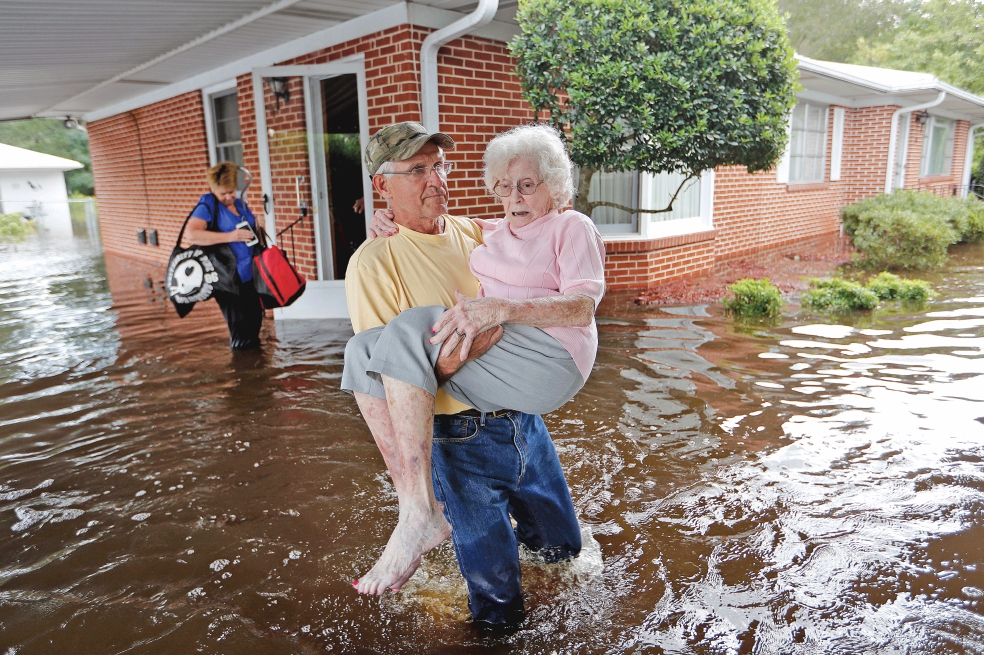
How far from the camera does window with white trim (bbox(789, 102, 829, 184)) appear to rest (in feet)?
41.2

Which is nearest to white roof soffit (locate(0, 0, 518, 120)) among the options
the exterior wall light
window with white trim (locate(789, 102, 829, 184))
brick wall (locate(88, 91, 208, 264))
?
the exterior wall light

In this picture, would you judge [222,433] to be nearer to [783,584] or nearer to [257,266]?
[257,266]

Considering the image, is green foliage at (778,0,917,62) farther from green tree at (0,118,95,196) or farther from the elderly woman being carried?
the elderly woman being carried

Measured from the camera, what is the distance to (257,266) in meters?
5.44

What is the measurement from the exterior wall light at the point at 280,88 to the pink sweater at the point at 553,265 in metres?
5.18

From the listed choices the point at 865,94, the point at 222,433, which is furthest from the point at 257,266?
the point at 865,94

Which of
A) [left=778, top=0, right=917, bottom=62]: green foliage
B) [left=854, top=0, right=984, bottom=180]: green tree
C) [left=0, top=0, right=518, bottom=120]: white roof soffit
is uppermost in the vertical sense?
[left=778, top=0, right=917, bottom=62]: green foliage

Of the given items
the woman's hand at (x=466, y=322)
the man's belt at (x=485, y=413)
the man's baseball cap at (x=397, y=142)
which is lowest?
the man's belt at (x=485, y=413)

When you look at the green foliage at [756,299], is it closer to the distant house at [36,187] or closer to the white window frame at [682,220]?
the white window frame at [682,220]

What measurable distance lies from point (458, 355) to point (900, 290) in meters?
7.17

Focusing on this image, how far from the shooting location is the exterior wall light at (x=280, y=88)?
21.2 ft

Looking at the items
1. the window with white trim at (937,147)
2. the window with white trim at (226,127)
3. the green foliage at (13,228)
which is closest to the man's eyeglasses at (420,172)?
the window with white trim at (226,127)

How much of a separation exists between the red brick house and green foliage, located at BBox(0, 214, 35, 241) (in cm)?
968

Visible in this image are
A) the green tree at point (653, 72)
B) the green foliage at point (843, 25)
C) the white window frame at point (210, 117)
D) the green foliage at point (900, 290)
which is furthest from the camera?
the green foliage at point (843, 25)
